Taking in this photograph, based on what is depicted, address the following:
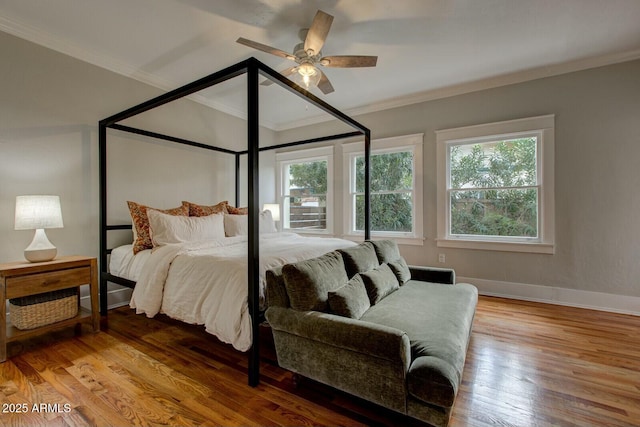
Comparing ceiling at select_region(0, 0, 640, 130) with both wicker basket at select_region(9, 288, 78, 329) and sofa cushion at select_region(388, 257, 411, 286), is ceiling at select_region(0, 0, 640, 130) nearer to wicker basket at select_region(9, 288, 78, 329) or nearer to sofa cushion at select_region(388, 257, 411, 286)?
sofa cushion at select_region(388, 257, 411, 286)

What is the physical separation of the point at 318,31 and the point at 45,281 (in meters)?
2.98

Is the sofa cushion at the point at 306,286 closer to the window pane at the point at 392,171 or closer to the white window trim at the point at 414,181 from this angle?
the white window trim at the point at 414,181

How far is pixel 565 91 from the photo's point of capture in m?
3.34

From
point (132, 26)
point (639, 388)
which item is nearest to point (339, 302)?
point (639, 388)

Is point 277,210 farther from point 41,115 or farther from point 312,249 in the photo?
point 41,115

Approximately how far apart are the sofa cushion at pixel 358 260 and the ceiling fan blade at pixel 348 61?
164 cm

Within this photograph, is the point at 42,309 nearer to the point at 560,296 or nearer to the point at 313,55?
the point at 313,55

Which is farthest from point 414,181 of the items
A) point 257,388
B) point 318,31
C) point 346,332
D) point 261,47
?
point 257,388

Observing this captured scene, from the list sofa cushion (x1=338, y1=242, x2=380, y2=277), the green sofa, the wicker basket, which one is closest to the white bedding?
the wicker basket

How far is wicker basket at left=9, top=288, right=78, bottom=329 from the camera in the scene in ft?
7.52

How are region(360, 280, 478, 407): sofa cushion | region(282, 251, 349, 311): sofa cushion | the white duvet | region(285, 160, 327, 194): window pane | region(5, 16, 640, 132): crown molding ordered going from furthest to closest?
region(285, 160, 327, 194): window pane → region(5, 16, 640, 132): crown molding → the white duvet → region(282, 251, 349, 311): sofa cushion → region(360, 280, 478, 407): sofa cushion

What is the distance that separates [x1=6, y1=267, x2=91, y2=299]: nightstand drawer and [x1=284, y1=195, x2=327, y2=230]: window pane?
3357 millimetres

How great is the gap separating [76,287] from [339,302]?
2.56 meters

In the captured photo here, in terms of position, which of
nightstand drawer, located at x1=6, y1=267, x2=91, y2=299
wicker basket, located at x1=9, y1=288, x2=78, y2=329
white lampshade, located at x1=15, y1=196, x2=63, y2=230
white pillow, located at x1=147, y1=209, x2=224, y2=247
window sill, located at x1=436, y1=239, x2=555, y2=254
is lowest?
wicker basket, located at x1=9, y1=288, x2=78, y2=329
